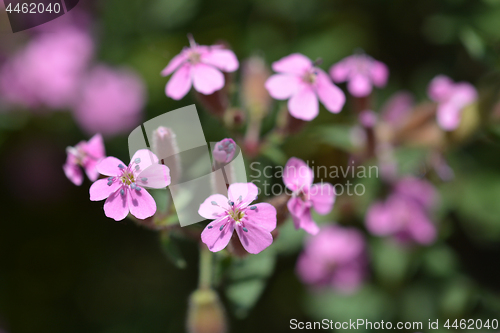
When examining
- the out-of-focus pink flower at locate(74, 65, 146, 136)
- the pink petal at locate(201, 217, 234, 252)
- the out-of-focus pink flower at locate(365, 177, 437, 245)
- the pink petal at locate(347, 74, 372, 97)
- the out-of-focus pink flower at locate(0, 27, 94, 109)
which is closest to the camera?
the pink petal at locate(201, 217, 234, 252)

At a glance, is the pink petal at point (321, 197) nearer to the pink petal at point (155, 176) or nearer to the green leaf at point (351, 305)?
the pink petal at point (155, 176)

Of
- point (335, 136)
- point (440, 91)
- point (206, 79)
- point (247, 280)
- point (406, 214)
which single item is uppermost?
point (206, 79)

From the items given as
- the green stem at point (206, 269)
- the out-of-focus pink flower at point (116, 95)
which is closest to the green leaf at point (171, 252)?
the green stem at point (206, 269)

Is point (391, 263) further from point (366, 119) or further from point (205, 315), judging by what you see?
point (205, 315)

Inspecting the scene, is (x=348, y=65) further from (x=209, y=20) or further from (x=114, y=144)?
(x=114, y=144)

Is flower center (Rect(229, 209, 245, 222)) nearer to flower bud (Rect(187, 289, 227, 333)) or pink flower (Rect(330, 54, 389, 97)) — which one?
flower bud (Rect(187, 289, 227, 333))

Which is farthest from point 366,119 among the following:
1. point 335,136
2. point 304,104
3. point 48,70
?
point 48,70

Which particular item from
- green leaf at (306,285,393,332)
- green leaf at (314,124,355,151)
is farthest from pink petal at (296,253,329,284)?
green leaf at (314,124,355,151)
